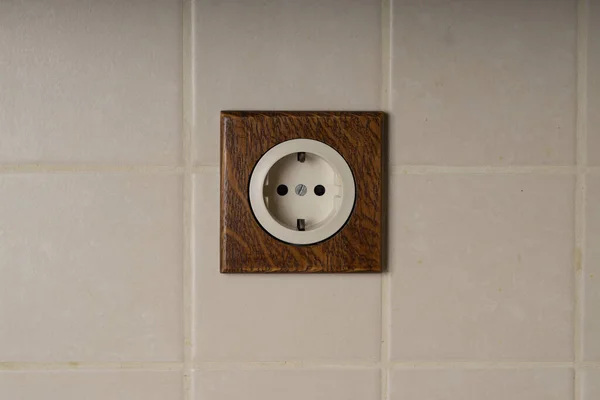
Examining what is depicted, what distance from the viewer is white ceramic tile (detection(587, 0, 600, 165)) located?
55cm

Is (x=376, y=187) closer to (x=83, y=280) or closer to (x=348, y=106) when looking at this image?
(x=348, y=106)

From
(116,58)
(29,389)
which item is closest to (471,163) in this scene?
(116,58)

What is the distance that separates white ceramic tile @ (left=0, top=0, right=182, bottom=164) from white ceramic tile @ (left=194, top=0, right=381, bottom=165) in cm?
3

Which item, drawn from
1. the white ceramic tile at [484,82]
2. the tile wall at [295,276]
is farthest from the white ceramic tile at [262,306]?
the white ceramic tile at [484,82]

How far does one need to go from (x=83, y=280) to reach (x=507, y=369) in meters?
0.37

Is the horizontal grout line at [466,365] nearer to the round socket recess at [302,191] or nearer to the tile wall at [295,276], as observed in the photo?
the tile wall at [295,276]

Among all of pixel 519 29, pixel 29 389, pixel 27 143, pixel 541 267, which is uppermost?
pixel 519 29

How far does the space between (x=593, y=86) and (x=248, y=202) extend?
1.03ft

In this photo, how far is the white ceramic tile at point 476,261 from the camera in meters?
0.55

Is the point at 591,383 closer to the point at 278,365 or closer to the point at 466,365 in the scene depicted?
the point at 466,365

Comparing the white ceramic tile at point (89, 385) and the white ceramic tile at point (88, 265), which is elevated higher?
the white ceramic tile at point (88, 265)

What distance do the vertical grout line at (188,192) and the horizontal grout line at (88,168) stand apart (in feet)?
0.06

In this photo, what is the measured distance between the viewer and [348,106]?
1.78 ft

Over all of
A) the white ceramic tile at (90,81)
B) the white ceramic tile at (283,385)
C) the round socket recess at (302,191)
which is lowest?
the white ceramic tile at (283,385)
